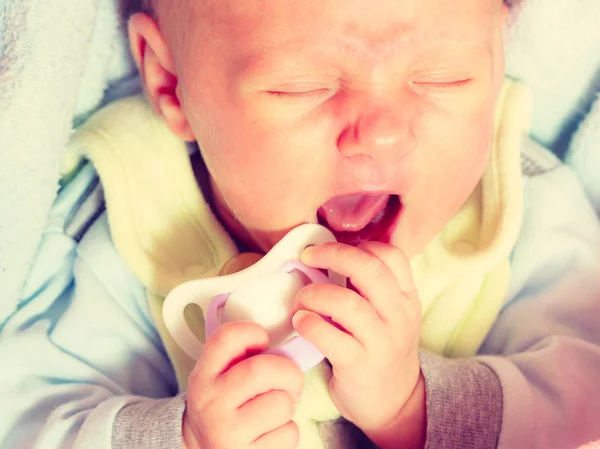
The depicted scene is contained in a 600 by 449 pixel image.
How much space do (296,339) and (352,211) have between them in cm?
17

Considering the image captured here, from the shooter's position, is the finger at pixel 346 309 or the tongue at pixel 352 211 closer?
the finger at pixel 346 309

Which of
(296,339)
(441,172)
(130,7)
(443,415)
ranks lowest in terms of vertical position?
(443,415)

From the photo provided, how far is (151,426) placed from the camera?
84 cm

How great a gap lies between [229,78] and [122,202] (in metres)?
0.32

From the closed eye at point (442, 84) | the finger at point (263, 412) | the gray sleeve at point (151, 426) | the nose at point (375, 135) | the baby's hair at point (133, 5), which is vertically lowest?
the gray sleeve at point (151, 426)

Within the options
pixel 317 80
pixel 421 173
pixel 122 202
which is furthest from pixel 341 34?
pixel 122 202

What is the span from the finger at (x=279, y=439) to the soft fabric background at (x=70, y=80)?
44 centimetres

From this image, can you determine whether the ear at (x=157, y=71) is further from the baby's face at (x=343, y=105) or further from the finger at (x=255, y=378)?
the finger at (x=255, y=378)

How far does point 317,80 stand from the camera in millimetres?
789

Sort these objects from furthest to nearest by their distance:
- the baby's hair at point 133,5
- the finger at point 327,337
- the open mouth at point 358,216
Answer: the baby's hair at point 133,5 → the open mouth at point 358,216 → the finger at point 327,337

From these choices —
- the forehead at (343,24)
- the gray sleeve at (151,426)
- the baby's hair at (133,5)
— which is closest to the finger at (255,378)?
the gray sleeve at (151,426)

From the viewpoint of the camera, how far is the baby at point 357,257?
772mm

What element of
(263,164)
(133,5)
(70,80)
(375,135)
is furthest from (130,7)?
(375,135)

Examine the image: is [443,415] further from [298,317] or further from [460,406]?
[298,317]
